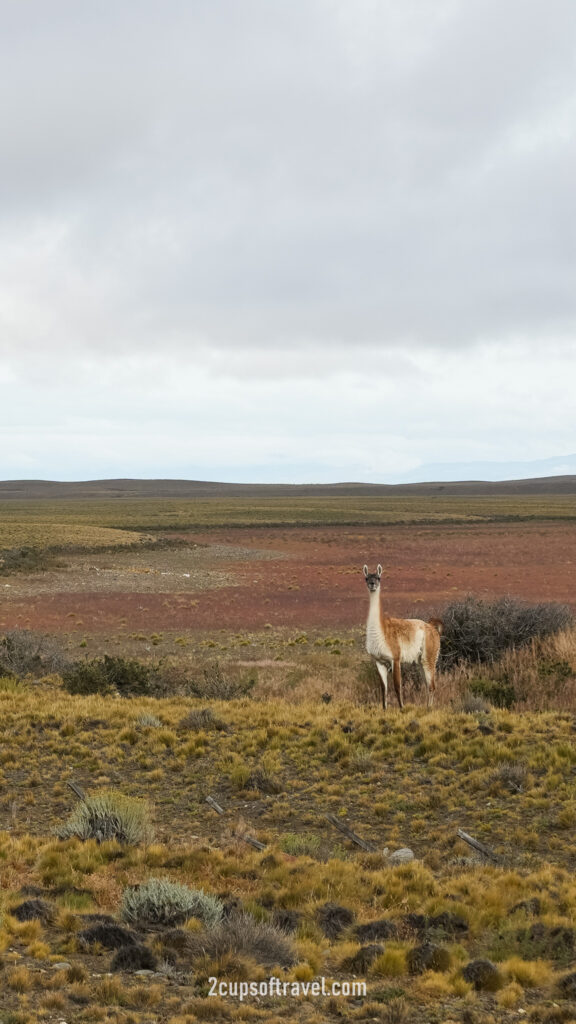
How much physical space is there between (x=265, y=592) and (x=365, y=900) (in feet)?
114

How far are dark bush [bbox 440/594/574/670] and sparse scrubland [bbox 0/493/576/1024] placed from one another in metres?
0.22

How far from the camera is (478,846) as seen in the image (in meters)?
9.41

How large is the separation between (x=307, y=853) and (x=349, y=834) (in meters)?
0.63

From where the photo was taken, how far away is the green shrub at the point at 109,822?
1002 cm

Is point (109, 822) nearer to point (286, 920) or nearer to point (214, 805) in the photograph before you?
point (214, 805)

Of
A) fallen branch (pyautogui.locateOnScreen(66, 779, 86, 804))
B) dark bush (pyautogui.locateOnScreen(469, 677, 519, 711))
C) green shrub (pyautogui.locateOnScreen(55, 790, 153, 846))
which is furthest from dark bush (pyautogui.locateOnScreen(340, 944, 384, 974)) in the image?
dark bush (pyautogui.locateOnScreen(469, 677, 519, 711))

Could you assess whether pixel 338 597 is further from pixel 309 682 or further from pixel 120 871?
pixel 120 871

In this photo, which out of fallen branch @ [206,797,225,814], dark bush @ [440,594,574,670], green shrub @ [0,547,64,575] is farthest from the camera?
green shrub @ [0,547,64,575]

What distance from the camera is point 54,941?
7.29 metres

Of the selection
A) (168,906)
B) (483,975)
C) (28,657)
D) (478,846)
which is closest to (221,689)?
(28,657)

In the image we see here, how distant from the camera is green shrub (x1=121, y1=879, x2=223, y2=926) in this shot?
303 inches

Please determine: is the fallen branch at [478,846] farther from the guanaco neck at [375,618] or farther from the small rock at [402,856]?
the guanaco neck at [375,618]

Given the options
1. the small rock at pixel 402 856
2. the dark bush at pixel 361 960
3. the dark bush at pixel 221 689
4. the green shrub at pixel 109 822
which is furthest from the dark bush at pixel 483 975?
the dark bush at pixel 221 689

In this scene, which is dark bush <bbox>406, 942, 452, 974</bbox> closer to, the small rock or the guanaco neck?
the small rock
